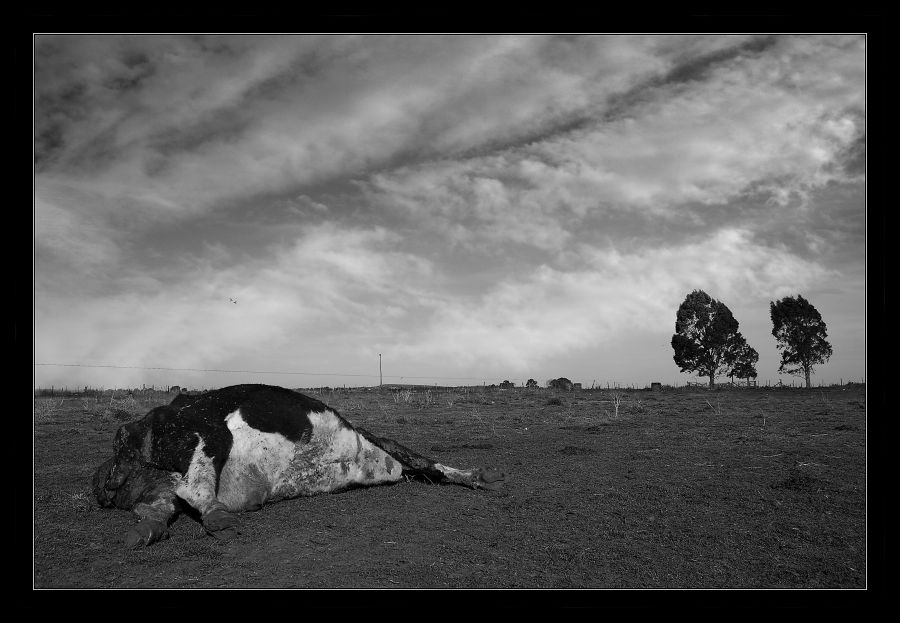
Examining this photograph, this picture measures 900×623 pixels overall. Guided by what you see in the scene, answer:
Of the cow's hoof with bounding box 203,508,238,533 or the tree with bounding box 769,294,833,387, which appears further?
the tree with bounding box 769,294,833,387

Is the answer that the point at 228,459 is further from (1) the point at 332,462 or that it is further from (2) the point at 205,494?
(1) the point at 332,462

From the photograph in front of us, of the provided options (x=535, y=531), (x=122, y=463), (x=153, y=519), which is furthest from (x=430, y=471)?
(x=122, y=463)

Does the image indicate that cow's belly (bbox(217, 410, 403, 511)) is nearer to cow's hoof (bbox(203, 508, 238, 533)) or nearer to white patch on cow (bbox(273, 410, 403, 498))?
white patch on cow (bbox(273, 410, 403, 498))

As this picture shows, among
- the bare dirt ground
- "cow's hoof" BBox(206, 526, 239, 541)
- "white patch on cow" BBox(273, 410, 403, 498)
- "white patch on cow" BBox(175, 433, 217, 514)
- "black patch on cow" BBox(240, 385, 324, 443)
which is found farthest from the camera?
"white patch on cow" BBox(273, 410, 403, 498)

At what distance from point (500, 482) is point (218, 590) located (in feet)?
14.7

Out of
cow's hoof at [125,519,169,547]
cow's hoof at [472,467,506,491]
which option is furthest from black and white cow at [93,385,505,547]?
cow's hoof at [472,467,506,491]

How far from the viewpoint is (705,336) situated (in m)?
52.1

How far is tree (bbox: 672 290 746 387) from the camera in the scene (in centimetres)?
5144

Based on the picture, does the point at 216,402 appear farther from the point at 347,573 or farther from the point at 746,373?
the point at 746,373

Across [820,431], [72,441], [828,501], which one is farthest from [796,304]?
[72,441]

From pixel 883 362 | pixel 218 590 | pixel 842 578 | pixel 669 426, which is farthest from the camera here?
pixel 669 426

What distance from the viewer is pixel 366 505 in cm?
655

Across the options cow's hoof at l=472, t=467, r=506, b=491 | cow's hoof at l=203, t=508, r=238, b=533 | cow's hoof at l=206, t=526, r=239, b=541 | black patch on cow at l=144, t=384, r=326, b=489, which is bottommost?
cow's hoof at l=472, t=467, r=506, b=491

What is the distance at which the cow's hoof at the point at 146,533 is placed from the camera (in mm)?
5059
